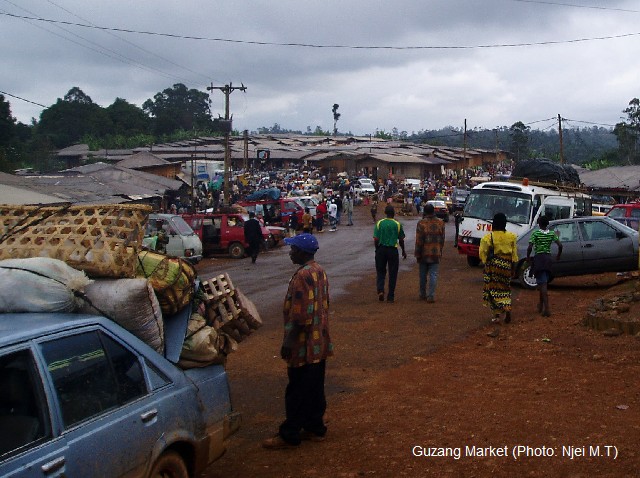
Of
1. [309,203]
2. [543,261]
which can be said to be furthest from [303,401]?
[309,203]

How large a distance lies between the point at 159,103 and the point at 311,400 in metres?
117

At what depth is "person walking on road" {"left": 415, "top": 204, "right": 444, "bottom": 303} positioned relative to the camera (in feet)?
43.2

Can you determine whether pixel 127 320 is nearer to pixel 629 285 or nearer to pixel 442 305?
pixel 442 305

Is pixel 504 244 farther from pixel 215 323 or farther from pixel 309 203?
pixel 309 203

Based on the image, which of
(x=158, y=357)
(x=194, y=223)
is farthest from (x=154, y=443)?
(x=194, y=223)

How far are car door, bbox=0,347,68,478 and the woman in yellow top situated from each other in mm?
8297

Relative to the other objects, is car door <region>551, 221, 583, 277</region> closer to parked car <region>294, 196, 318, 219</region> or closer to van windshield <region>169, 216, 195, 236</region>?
van windshield <region>169, 216, 195, 236</region>

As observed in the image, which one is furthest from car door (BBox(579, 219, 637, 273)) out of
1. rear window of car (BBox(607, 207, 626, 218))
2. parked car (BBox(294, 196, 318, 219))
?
parked car (BBox(294, 196, 318, 219))

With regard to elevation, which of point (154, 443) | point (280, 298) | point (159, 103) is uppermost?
point (159, 103)

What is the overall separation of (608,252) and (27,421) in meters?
14.1

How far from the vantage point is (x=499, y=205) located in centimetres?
1973

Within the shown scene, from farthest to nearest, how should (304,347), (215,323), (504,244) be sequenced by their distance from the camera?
(504,244) < (304,347) < (215,323)

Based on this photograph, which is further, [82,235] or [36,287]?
[82,235]

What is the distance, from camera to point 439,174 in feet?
231
